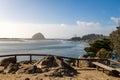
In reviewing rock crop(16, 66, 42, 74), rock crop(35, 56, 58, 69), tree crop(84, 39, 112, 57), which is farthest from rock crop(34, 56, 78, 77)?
tree crop(84, 39, 112, 57)

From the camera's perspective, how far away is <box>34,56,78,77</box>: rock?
43.8 feet

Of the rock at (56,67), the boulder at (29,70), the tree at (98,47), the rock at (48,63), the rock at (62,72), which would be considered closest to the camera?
the rock at (62,72)

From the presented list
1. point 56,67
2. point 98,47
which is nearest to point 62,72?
point 56,67

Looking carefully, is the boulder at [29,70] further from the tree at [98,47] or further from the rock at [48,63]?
the tree at [98,47]

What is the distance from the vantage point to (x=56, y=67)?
14.5 meters

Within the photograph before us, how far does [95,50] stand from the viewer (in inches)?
1503

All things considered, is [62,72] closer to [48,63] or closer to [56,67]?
[56,67]

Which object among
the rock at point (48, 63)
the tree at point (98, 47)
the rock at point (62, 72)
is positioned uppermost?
the tree at point (98, 47)

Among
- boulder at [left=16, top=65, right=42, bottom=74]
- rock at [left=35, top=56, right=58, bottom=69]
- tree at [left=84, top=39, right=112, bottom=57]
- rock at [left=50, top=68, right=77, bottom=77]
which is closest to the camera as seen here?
rock at [left=50, top=68, right=77, bottom=77]

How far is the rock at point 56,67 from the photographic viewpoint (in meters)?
13.4

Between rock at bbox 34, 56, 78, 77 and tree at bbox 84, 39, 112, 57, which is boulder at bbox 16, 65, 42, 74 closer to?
rock at bbox 34, 56, 78, 77

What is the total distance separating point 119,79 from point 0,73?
7676 mm

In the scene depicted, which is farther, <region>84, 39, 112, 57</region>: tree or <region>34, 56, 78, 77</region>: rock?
<region>84, 39, 112, 57</region>: tree

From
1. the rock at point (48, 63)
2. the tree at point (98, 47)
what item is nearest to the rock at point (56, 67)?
the rock at point (48, 63)
